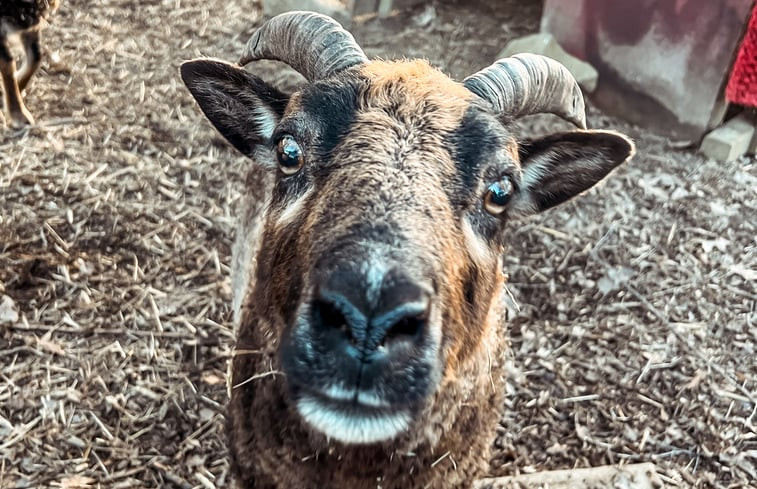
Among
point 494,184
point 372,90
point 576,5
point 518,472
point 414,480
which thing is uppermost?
point 372,90

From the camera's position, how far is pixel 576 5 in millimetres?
8469

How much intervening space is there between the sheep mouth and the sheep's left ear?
63.7 inches

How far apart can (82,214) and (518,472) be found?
4355 millimetres

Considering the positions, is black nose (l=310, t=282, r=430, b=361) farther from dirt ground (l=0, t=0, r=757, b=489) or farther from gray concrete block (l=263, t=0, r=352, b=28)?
gray concrete block (l=263, t=0, r=352, b=28)

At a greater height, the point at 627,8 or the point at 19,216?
the point at 627,8

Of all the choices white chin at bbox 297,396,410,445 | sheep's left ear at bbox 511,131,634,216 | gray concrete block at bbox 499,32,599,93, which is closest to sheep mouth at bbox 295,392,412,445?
white chin at bbox 297,396,410,445

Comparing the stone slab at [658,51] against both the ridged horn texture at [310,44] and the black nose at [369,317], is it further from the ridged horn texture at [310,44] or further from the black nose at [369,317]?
the black nose at [369,317]

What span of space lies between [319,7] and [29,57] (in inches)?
141

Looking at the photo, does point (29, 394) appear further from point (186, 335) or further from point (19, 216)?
point (19, 216)

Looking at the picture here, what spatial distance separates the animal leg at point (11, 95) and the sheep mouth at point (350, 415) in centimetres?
619

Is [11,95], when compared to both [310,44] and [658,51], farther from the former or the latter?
[658,51]

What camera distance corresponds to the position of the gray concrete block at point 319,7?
30.4ft

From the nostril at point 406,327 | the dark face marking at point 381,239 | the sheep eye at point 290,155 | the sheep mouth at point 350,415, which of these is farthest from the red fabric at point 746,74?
the sheep mouth at point 350,415

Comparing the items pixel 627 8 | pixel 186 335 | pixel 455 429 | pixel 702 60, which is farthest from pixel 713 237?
pixel 186 335
